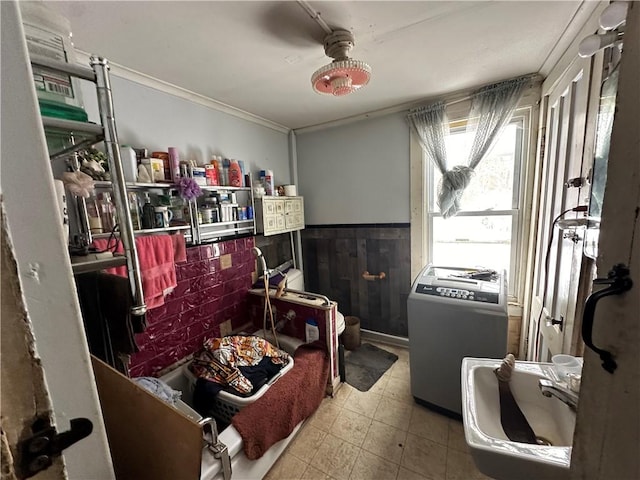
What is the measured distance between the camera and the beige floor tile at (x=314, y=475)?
4.76 feet

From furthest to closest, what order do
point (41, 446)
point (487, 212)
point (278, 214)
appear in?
point (278, 214), point (487, 212), point (41, 446)

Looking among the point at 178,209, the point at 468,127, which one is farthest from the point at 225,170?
the point at 468,127

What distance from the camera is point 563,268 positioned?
1293 millimetres

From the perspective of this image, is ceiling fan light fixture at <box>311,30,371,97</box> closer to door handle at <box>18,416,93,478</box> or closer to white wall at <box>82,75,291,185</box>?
white wall at <box>82,75,291,185</box>

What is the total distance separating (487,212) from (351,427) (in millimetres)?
1981

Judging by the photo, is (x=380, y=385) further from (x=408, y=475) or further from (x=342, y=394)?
(x=408, y=475)

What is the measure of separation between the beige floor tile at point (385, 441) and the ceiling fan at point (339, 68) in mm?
2100

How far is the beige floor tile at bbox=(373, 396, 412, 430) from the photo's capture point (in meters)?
1.78

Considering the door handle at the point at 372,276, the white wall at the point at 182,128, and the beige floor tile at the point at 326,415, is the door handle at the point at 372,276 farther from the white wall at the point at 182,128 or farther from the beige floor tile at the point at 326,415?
the white wall at the point at 182,128

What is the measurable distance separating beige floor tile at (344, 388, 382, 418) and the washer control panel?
0.93 m

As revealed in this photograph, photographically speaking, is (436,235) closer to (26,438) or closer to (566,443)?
(566,443)

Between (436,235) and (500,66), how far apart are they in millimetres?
1322

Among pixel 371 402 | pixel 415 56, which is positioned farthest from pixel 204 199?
pixel 371 402

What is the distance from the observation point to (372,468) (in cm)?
149
